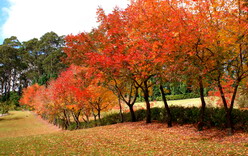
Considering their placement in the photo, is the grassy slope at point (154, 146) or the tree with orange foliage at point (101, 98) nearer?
the grassy slope at point (154, 146)

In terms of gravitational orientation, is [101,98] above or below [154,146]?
above

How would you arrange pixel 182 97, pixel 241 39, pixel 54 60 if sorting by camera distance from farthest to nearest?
pixel 54 60 < pixel 182 97 < pixel 241 39

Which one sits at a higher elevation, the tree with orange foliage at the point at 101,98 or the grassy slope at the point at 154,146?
the tree with orange foliage at the point at 101,98

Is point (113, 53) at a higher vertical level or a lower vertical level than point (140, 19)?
lower

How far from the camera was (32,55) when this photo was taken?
226 ft

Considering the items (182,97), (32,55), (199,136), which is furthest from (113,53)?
(32,55)

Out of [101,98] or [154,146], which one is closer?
[154,146]

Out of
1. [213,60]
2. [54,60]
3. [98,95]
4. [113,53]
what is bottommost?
[98,95]

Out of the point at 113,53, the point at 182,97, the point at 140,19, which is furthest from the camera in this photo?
the point at 182,97

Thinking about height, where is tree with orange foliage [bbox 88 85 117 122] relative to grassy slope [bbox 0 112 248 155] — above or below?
above

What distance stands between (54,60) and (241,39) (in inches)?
2322

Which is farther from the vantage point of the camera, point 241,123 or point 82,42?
point 82,42

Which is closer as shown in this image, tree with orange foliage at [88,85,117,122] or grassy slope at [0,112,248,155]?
grassy slope at [0,112,248,155]

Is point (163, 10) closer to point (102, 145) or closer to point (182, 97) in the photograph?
point (102, 145)
